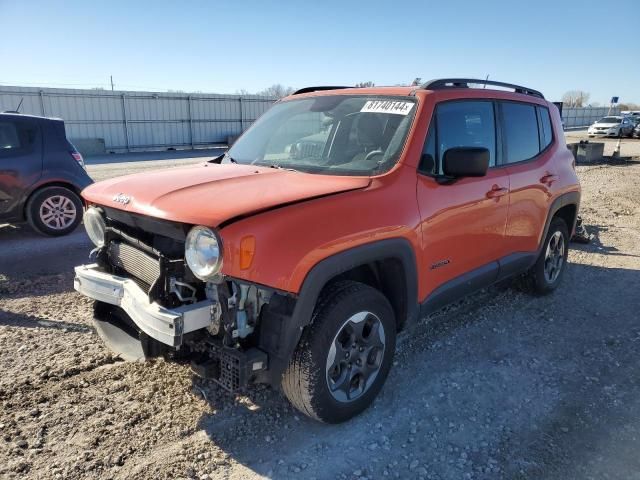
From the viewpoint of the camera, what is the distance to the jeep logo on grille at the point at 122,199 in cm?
289

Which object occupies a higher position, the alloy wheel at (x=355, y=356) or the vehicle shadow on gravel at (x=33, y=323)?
the alloy wheel at (x=355, y=356)

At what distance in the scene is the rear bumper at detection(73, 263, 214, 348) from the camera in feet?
8.05

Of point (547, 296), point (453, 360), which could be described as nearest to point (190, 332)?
point (453, 360)

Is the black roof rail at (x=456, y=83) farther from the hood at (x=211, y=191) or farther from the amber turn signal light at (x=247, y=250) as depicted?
the amber turn signal light at (x=247, y=250)

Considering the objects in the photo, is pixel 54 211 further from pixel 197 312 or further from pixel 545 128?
pixel 545 128

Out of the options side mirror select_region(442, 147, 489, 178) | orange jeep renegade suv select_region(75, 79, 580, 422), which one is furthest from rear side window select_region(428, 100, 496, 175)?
side mirror select_region(442, 147, 489, 178)

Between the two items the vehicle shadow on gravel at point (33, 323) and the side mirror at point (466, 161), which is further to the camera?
the vehicle shadow on gravel at point (33, 323)

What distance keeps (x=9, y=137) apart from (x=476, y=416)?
7.09 m

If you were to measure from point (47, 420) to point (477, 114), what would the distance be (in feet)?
12.1

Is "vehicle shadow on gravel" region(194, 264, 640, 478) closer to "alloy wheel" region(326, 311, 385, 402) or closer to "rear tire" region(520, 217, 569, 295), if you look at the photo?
"alloy wheel" region(326, 311, 385, 402)

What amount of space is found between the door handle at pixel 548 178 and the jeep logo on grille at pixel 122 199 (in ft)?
11.9

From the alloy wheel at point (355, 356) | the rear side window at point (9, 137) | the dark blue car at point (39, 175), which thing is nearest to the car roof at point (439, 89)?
the alloy wheel at point (355, 356)

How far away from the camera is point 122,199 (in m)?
2.93

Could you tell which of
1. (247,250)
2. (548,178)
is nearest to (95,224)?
(247,250)
